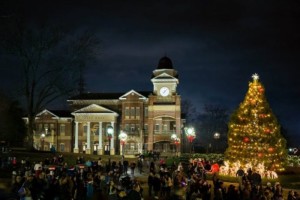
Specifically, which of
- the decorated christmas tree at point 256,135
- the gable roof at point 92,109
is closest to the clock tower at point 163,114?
the gable roof at point 92,109

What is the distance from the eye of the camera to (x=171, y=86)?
248 ft

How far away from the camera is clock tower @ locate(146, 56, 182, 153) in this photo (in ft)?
242

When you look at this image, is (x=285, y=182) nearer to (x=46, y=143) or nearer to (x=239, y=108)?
(x=239, y=108)

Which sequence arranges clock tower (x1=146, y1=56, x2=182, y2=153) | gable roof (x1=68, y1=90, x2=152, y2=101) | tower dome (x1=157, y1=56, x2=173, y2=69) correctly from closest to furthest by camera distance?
clock tower (x1=146, y1=56, x2=182, y2=153)
tower dome (x1=157, y1=56, x2=173, y2=69)
gable roof (x1=68, y1=90, x2=152, y2=101)

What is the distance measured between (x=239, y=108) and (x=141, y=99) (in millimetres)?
39399

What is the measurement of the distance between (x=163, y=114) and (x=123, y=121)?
7384 millimetres

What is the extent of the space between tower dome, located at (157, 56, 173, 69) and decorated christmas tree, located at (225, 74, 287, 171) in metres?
41.4

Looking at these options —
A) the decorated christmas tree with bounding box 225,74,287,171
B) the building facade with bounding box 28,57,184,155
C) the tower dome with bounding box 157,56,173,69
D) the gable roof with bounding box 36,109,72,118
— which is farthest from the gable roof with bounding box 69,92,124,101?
the decorated christmas tree with bounding box 225,74,287,171

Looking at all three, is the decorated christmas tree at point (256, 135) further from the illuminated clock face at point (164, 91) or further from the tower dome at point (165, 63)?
the tower dome at point (165, 63)

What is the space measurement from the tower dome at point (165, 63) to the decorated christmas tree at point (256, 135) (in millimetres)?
41447

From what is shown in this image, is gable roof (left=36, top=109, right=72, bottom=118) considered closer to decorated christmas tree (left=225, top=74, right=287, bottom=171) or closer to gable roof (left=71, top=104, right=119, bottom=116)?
gable roof (left=71, top=104, right=119, bottom=116)

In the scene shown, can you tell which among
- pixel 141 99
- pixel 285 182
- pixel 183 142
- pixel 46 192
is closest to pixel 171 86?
pixel 141 99

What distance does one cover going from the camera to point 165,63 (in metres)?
78.6

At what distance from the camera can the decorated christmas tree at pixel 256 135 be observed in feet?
120
